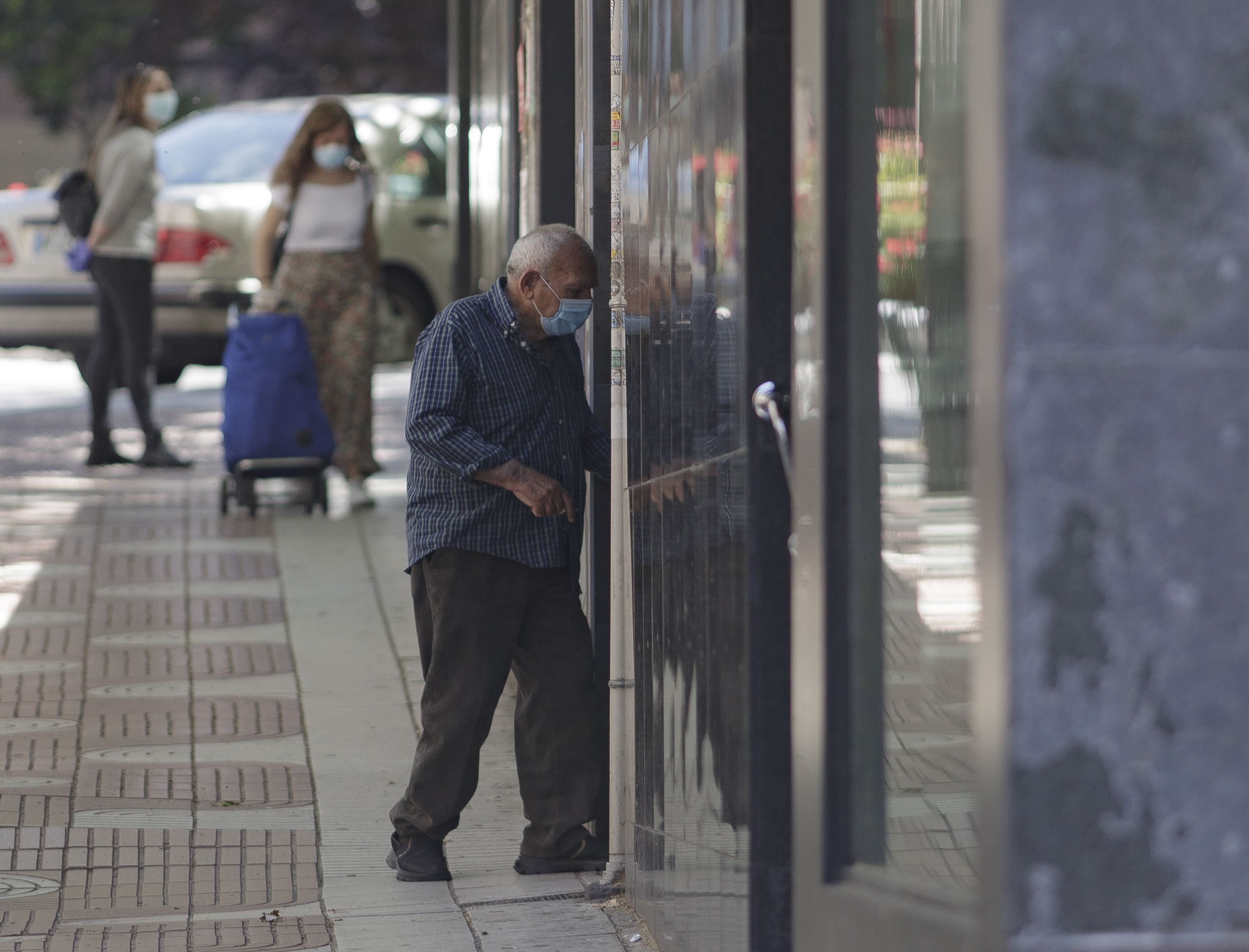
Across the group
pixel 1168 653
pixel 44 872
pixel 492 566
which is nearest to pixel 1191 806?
pixel 1168 653

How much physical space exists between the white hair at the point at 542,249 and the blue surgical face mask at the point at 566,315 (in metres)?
0.04

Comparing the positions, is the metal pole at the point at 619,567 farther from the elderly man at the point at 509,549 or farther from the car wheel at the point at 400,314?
the car wheel at the point at 400,314

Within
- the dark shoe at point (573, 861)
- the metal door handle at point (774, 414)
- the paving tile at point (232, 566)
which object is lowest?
the dark shoe at point (573, 861)

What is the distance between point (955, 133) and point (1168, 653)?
81cm

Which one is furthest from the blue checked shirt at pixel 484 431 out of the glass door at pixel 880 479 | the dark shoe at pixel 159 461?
the dark shoe at pixel 159 461

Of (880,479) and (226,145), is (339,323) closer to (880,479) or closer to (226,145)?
(226,145)

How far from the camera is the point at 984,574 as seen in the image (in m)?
2.80

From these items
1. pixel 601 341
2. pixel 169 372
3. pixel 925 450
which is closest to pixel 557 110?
pixel 601 341

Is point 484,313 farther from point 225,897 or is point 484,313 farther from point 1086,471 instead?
point 1086,471

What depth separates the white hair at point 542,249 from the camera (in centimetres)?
525

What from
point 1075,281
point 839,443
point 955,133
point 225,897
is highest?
point 955,133

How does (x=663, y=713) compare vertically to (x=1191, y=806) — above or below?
below

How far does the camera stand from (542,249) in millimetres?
5262

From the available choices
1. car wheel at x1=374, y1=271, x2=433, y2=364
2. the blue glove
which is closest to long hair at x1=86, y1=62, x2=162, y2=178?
the blue glove
